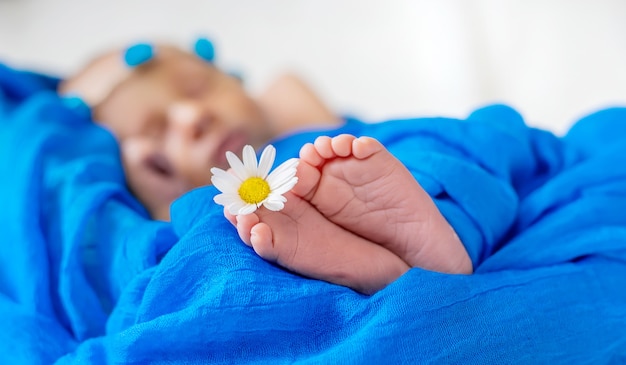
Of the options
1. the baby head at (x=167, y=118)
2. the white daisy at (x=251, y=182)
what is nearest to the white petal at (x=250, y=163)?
the white daisy at (x=251, y=182)

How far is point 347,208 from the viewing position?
522 millimetres

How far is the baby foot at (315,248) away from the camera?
1.60 feet

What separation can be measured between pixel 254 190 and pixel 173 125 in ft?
1.36

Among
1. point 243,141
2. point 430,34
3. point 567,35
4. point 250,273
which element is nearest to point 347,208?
point 250,273

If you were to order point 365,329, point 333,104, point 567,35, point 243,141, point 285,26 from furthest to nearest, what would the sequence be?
point 285,26, point 333,104, point 567,35, point 243,141, point 365,329

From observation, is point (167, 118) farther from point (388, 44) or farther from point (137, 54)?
point (388, 44)

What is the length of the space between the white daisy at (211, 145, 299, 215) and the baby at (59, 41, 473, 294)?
16 mm

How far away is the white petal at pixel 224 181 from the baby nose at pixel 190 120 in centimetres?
37

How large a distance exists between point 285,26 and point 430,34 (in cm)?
31

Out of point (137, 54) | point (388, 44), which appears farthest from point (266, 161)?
point (388, 44)

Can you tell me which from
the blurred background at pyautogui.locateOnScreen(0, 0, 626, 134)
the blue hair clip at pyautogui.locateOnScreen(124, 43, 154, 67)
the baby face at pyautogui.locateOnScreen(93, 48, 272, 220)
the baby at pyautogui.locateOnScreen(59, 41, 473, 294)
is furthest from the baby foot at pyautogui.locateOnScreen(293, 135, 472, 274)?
the blurred background at pyautogui.locateOnScreen(0, 0, 626, 134)

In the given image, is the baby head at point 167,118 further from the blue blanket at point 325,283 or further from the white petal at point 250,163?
the white petal at point 250,163

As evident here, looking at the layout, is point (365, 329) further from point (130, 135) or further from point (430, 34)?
point (430, 34)

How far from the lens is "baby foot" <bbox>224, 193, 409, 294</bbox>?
1.60 ft
